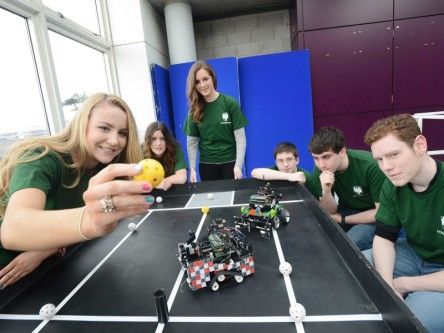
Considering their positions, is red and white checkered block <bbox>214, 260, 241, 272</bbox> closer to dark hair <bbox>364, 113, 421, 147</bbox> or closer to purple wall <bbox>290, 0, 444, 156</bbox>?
dark hair <bbox>364, 113, 421, 147</bbox>

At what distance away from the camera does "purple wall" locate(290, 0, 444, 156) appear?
399 centimetres

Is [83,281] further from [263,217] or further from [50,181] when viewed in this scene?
[263,217]

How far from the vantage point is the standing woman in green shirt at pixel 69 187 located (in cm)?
81

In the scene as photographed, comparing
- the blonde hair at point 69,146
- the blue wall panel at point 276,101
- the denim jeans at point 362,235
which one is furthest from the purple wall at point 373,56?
the blonde hair at point 69,146

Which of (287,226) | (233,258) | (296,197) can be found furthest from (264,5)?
(233,258)

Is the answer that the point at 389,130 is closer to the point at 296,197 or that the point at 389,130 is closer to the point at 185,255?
the point at 296,197

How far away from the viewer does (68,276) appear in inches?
45.3

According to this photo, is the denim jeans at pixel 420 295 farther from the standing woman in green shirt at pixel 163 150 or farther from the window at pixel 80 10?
the window at pixel 80 10

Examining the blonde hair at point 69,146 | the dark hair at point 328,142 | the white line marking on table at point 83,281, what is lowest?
the white line marking on table at point 83,281

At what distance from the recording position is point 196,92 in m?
2.50

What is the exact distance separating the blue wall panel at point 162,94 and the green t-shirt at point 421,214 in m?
3.08

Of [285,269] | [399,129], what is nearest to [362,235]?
[399,129]

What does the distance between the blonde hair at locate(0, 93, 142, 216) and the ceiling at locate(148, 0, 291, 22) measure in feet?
12.2

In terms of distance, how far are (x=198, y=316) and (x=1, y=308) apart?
0.68 m
